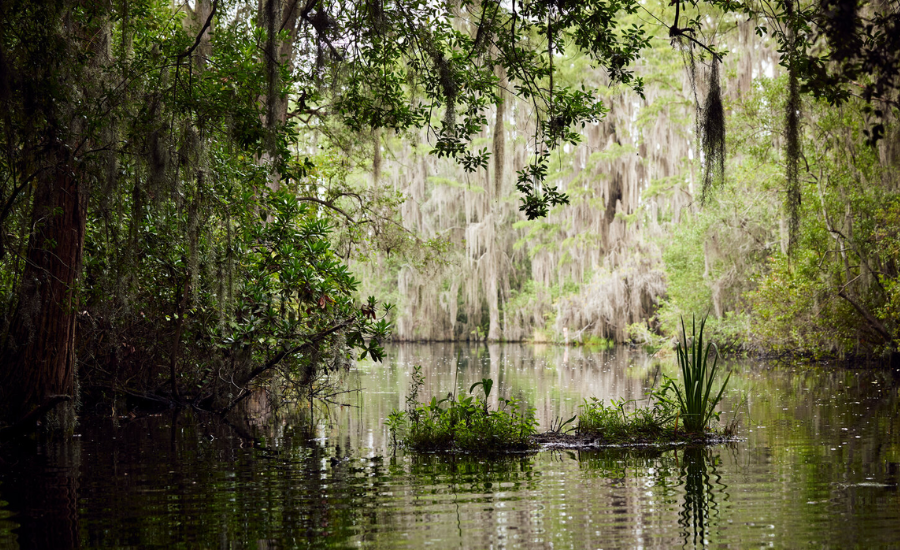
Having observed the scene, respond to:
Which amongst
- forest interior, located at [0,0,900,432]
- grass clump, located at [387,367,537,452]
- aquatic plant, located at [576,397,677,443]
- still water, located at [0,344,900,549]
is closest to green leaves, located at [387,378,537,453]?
grass clump, located at [387,367,537,452]

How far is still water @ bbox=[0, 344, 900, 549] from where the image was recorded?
450cm

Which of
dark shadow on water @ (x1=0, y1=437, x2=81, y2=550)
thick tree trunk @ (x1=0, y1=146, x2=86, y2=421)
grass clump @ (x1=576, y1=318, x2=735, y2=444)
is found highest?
thick tree trunk @ (x1=0, y1=146, x2=86, y2=421)

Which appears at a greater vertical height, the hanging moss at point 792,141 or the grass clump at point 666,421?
the hanging moss at point 792,141

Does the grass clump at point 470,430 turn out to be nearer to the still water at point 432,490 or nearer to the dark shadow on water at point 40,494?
the still water at point 432,490

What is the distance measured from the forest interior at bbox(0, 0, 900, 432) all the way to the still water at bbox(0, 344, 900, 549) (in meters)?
1.15

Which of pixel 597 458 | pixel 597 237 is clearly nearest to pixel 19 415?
pixel 597 458

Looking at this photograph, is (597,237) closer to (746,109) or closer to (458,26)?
(746,109)

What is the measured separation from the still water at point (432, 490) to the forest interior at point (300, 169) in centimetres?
115

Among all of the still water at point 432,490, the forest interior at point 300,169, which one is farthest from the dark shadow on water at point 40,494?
the forest interior at point 300,169

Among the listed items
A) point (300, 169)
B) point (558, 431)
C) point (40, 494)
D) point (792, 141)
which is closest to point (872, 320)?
point (558, 431)

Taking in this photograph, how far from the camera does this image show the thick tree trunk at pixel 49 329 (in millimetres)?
7984

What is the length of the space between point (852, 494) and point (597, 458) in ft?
7.59

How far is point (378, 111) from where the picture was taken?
876 centimetres

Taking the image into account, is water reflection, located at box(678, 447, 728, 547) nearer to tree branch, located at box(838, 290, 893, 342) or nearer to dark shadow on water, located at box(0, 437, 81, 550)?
dark shadow on water, located at box(0, 437, 81, 550)
